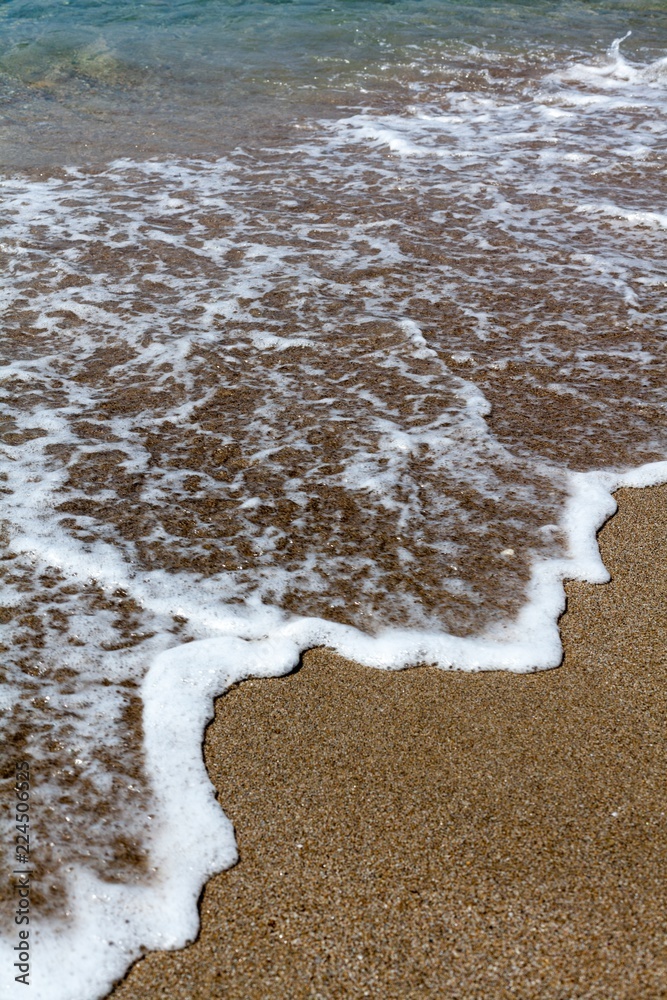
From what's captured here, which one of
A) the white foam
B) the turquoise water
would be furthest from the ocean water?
the turquoise water

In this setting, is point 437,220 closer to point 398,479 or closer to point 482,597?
point 398,479

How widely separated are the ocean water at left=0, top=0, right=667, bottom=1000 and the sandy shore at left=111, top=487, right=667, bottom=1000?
0.10 meters

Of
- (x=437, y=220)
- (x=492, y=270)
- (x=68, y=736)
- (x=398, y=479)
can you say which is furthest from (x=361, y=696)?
(x=437, y=220)

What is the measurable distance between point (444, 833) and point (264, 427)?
2133 millimetres

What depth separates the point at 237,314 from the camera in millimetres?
4840

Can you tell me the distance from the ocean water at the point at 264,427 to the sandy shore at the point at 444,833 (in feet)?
0.34

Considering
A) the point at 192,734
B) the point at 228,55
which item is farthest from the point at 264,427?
the point at 228,55

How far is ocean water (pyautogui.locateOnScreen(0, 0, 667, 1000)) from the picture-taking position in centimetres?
228

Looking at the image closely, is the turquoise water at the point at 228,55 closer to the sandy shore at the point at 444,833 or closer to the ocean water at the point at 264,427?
Result: the ocean water at the point at 264,427

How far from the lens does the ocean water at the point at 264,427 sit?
2.28 m

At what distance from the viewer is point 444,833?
207cm

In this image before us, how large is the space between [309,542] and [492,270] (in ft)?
9.77

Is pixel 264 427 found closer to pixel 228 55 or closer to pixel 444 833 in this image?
pixel 444 833

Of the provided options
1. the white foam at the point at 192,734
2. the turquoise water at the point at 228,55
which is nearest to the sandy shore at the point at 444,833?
the white foam at the point at 192,734
